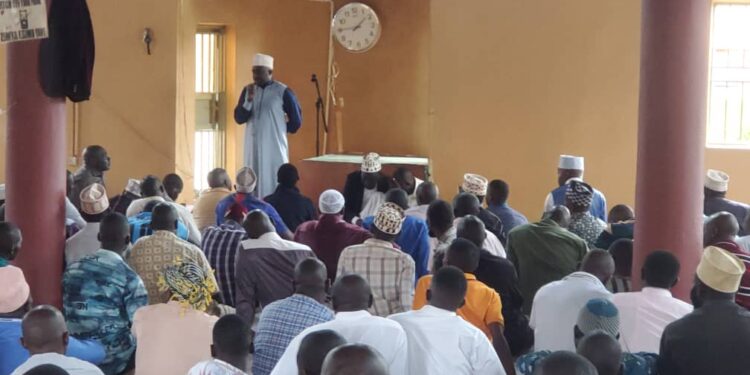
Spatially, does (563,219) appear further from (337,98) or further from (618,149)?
(337,98)

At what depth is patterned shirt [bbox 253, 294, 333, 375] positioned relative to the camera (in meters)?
5.07

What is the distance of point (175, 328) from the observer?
5.14 metres

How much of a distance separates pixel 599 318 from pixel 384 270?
1.72 meters

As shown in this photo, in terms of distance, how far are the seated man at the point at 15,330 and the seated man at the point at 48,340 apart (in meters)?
0.63

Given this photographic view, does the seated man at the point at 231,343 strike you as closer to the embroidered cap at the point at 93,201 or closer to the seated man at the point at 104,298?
the seated man at the point at 104,298

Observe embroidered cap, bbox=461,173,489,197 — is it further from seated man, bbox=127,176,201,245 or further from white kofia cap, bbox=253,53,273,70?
white kofia cap, bbox=253,53,273,70

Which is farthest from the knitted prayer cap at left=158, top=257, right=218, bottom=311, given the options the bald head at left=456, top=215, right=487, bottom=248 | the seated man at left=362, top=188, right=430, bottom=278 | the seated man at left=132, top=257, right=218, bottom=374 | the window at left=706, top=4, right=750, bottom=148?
the window at left=706, top=4, right=750, bottom=148

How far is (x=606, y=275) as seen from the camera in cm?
574

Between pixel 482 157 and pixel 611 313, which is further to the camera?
pixel 482 157

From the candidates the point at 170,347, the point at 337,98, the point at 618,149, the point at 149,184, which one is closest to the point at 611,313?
the point at 170,347

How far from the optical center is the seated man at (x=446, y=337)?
4625 millimetres

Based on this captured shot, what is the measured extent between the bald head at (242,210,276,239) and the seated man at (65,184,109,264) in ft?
3.03

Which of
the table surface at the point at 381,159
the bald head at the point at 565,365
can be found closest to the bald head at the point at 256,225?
the bald head at the point at 565,365

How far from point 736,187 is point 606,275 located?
18.1 feet
